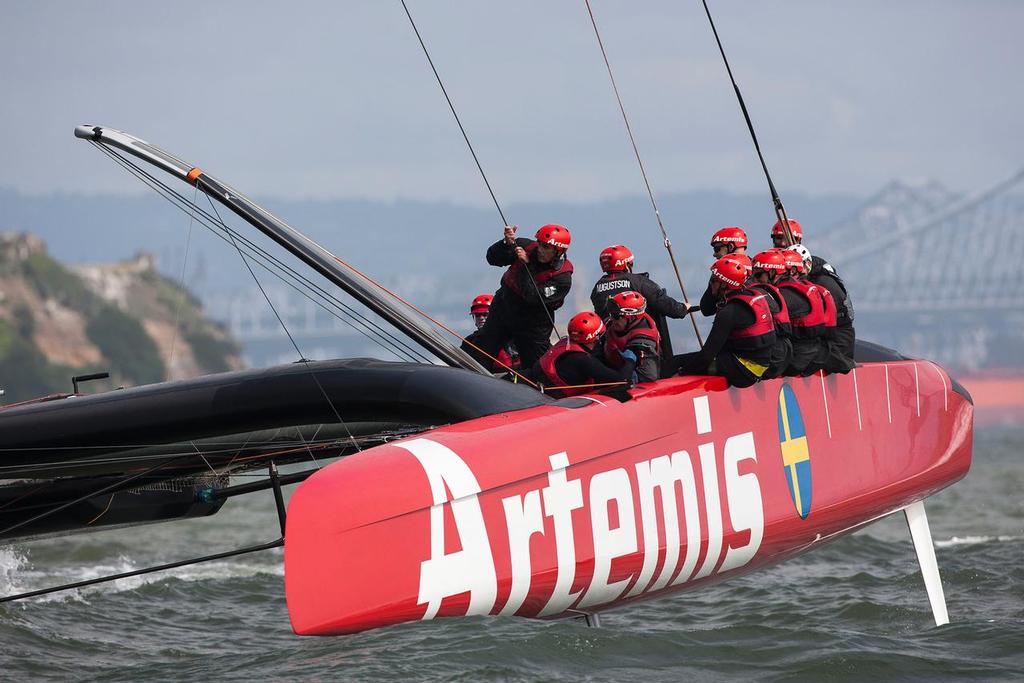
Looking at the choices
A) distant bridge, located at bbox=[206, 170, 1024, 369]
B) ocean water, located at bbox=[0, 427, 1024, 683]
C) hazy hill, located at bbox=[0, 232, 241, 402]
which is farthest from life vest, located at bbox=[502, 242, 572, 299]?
distant bridge, located at bbox=[206, 170, 1024, 369]

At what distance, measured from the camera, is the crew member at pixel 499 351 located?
5.92 m

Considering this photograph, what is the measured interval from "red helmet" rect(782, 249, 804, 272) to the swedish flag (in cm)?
50

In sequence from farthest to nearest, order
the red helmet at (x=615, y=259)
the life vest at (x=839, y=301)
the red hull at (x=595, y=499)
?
the life vest at (x=839, y=301) < the red helmet at (x=615, y=259) < the red hull at (x=595, y=499)

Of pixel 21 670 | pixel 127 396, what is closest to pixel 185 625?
pixel 21 670

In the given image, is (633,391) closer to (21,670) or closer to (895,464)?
(895,464)

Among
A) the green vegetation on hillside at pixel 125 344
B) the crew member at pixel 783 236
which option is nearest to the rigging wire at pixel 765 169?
the crew member at pixel 783 236

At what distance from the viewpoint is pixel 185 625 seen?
676 cm

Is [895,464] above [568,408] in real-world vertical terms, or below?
below

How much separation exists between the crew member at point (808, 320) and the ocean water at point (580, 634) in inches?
43.3

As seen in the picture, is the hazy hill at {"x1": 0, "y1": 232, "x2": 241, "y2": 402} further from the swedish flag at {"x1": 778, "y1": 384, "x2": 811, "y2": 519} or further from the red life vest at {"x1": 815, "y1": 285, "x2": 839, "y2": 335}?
the swedish flag at {"x1": 778, "y1": 384, "x2": 811, "y2": 519}

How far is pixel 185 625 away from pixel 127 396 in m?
1.83

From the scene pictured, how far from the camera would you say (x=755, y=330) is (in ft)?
17.3

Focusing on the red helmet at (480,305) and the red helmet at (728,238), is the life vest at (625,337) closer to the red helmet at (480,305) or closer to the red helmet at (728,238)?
the red helmet at (728,238)

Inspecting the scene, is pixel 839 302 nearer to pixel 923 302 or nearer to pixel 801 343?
pixel 801 343
